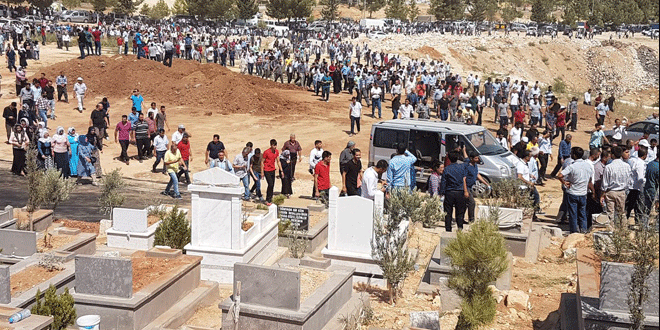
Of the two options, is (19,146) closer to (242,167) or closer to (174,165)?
(174,165)

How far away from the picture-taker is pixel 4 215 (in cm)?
1366

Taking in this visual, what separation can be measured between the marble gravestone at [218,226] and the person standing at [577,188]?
599cm

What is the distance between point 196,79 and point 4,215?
918 inches

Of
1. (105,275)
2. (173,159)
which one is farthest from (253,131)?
(105,275)

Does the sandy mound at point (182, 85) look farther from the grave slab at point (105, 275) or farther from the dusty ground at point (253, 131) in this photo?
the grave slab at point (105, 275)

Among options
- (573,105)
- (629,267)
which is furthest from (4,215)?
(573,105)

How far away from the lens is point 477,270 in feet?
33.5

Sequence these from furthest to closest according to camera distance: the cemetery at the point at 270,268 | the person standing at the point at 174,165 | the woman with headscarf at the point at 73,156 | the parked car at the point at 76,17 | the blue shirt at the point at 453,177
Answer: the parked car at the point at 76,17, the woman with headscarf at the point at 73,156, the person standing at the point at 174,165, the blue shirt at the point at 453,177, the cemetery at the point at 270,268

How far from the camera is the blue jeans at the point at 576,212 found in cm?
1489

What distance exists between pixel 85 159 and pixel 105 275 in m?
10.5

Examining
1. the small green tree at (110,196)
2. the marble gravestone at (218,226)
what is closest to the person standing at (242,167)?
the small green tree at (110,196)

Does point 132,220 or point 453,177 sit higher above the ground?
point 453,177

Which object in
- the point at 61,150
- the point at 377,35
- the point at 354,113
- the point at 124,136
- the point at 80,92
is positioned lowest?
the point at 124,136

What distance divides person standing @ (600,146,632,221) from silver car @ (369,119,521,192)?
13.7 feet
